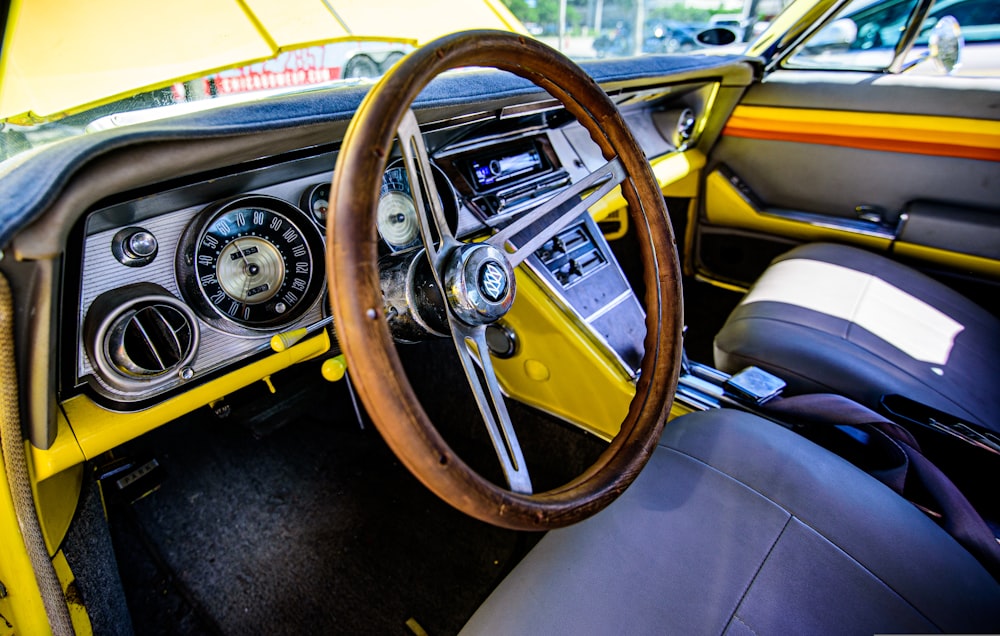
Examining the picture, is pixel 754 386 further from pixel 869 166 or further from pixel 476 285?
pixel 869 166

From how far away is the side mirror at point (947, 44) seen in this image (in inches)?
76.4

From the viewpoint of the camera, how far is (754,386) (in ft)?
4.44

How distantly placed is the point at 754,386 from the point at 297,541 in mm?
1323

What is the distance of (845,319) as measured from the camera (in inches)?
60.8

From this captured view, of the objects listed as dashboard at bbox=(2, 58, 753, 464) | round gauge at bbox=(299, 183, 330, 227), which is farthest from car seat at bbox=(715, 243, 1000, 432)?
round gauge at bbox=(299, 183, 330, 227)

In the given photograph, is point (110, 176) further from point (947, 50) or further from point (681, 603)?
point (947, 50)

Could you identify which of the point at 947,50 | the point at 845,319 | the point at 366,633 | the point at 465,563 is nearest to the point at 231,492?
the point at 366,633

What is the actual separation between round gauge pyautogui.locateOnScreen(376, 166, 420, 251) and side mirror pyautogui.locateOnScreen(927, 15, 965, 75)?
6.10 feet

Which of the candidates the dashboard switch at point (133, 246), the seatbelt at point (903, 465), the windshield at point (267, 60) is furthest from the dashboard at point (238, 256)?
the seatbelt at point (903, 465)

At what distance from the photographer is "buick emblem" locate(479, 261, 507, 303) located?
91cm

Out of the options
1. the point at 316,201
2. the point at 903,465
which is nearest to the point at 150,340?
the point at 316,201

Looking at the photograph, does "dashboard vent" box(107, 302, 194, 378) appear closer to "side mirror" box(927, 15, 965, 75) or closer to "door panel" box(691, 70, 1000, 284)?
"door panel" box(691, 70, 1000, 284)

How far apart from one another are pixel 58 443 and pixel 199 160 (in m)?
0.54

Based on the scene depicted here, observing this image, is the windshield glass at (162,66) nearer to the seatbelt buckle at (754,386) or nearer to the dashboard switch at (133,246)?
the dashboard switch at (133,246)
